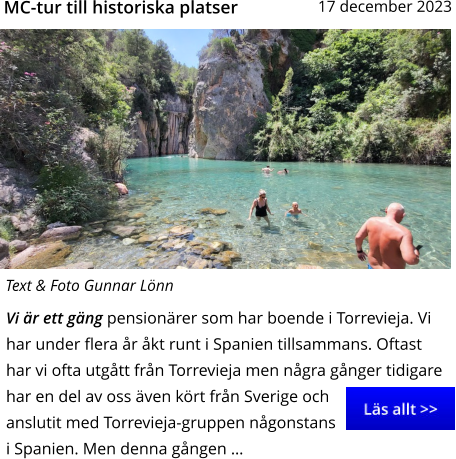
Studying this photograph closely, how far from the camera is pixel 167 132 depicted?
39406 mm

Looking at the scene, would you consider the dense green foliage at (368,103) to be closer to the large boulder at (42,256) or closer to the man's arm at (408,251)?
the man's arm at (408,251)

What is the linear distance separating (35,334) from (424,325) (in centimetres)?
153

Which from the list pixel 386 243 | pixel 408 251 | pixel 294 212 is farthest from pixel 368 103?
pixel 408 251

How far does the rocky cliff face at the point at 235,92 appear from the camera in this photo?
2675 centimetres

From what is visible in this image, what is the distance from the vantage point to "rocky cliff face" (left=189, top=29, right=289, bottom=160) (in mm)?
26750

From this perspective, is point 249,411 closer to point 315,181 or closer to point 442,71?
point 315,181

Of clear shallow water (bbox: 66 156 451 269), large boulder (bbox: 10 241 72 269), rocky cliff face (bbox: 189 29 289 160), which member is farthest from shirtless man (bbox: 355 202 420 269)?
Answer: rocky cliff face (bbox: 189 29 289 160)

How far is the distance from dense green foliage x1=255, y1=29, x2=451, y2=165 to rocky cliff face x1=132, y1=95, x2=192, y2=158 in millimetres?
15903

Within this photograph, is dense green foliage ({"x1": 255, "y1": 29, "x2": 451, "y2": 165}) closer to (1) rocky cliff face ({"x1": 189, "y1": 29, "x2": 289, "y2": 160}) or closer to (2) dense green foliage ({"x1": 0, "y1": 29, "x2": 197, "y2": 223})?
(1) rocky cliff face ({"x1": 189, "y1": 29, "x2": 289, "y2": 160})

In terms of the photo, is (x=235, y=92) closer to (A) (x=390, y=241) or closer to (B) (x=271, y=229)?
(B) (x=271, y=229)

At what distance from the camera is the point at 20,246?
452cm

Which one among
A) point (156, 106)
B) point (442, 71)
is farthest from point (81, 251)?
point (156, 106)

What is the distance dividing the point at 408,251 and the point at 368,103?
72.5 feet

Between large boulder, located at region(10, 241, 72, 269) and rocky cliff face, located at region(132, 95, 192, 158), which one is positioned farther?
rocky cliff face, located at region(132, 95, 192, 158)
